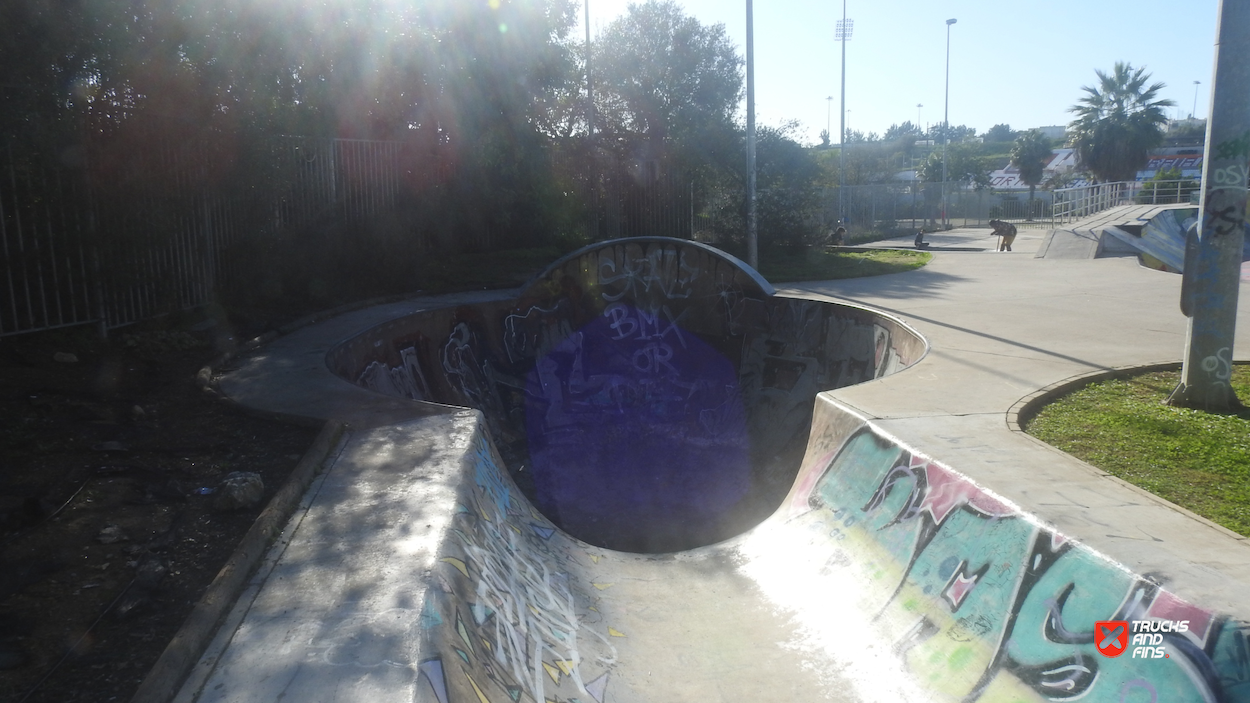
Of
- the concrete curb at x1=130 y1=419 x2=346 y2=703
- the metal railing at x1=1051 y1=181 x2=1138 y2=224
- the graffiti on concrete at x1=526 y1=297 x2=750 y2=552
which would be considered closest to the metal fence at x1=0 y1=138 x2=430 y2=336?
the concrete curb at x1=130 y1=419 x2=346 y2=703

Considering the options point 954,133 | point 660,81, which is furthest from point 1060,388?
point 954,133

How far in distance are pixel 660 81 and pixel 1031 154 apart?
43819 millimetres

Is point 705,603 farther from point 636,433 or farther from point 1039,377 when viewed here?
point 636,433

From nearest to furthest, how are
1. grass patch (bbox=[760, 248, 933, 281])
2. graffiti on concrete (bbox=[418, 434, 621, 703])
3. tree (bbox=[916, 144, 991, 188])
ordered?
graffiti on concrete (bbox=[418, 434, 621, 703]) → grass patch (bbox=[760, 248, 933, 281]) → tree (bbox=[916, 144, 991, 188])

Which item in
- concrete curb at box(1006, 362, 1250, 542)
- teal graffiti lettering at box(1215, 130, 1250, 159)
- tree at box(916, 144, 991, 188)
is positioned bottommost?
concrete curb at box(1006, 362, 1250, 542)

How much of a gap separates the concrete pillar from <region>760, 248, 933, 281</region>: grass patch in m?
10.4

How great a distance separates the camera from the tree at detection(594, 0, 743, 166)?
82.2ft

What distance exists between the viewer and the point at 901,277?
15.9 meters

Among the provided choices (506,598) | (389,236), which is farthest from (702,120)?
(506,598)

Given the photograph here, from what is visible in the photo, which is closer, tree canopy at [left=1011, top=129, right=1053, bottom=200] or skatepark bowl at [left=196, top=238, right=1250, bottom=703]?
skatepark bowl at [left=196, top=238, right=1250, bottom=703]

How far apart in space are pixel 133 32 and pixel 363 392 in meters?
4.57

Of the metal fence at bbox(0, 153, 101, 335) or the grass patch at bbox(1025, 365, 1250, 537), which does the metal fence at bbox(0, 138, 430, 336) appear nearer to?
the metal fence at bbox(0, 153, 101, 335)

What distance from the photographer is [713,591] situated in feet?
18.5

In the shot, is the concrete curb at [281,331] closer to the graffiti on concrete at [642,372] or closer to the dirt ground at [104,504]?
the dirt ground at [104,504]
